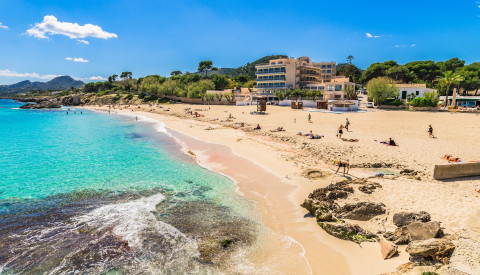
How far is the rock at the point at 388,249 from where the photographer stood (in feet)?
26.0

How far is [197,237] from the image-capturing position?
401 inches

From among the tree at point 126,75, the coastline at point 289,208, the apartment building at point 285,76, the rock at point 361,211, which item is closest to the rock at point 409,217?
the rock at point 361,211

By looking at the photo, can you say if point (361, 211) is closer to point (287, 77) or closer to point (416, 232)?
point (416, 232)

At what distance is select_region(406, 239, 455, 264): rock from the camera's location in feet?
A: 22.2

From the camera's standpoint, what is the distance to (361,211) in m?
10.5

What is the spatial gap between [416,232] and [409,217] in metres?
1.14

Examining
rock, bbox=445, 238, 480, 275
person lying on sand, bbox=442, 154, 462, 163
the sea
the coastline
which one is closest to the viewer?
rock, bbox=445, 238, 480, 275

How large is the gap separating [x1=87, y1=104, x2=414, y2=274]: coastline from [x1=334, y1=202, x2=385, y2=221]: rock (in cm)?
137

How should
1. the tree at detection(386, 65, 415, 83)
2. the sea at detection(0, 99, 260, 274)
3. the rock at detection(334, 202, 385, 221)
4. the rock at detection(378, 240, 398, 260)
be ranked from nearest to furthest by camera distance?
the rock at detection(378, 240, 398, 260) < the sea at detection(0, 99, 260, 274) < the rock at detection(334, 202, 385, 221) < the tree at detection(386, 65, 415, 83)

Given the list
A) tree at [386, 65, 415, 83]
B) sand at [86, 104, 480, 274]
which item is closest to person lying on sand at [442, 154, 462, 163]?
sand at [86, 104, 480, 274]

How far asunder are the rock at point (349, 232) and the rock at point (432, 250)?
5.06ft

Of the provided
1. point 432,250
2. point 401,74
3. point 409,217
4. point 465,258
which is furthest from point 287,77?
Answer: point 465,258

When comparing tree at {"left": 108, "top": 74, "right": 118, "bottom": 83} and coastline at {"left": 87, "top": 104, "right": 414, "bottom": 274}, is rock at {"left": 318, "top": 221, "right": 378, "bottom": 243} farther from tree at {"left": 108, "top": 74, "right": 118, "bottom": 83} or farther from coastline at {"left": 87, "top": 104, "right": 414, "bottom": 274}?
tree at {"left": 108, "top": 74, "right": 118, "bottom": 83}

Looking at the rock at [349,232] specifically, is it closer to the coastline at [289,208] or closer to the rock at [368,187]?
the coastline at [289,208]
